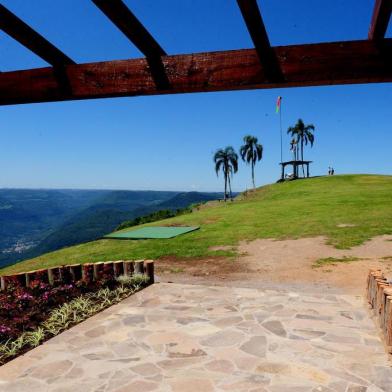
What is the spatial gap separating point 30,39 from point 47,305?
5.49m

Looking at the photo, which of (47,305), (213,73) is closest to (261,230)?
(47,305)

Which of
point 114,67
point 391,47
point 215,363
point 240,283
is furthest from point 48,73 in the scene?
point 240,283

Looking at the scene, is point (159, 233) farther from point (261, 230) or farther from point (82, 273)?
point (82, 273)

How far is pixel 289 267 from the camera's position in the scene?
10438 millimetres

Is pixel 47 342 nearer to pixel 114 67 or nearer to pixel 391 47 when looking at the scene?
pixel 114 67

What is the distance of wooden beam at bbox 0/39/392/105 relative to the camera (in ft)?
9.71

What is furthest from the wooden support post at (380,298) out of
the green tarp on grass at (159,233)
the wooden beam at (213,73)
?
the green tarp on grass at (159,233)

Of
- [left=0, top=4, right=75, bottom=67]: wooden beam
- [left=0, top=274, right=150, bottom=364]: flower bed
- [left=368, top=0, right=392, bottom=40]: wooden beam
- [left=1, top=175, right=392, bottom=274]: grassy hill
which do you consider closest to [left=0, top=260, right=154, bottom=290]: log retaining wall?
[left=0, top=274, right=150, bottom=364]: flower bed

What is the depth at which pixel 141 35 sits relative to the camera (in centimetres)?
309

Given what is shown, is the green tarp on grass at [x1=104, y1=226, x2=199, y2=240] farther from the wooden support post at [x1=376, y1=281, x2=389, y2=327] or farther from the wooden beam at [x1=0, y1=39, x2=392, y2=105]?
the wooden beam at [x1=0, y1=39, x2=392, y2=105]

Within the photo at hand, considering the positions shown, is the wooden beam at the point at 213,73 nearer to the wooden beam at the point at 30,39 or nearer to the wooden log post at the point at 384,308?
the wooden beam at the point at 30,39

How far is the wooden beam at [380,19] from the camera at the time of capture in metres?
2.56

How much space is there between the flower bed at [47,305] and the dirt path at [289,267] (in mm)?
1841

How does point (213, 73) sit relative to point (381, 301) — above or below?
above
